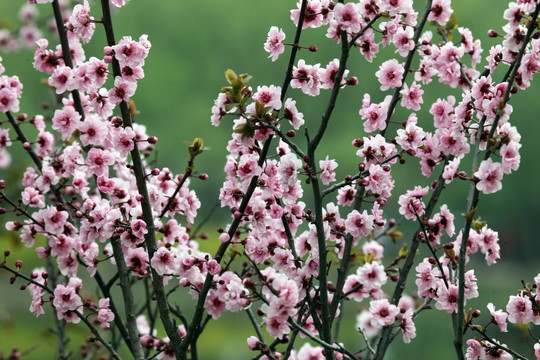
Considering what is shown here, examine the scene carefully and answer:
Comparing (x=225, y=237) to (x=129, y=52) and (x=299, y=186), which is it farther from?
(x=129, y=52)

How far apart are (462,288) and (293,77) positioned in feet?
2.15

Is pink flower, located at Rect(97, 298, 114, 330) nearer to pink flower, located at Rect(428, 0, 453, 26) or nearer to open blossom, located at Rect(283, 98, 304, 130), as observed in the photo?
open blossom, located at Rect(283, 98, 304, 130)

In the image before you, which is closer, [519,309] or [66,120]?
[519,309]

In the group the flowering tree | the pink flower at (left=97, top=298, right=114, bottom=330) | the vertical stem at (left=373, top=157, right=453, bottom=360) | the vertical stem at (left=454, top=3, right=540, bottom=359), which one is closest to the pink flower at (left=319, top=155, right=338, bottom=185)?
the flowering tree

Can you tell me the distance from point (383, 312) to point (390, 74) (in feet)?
2.23

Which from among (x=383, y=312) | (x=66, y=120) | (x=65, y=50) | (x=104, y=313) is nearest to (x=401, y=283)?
(x=383, y=312)

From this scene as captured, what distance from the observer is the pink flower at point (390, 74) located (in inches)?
72.4

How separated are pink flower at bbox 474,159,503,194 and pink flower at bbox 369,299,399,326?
356 millimetres

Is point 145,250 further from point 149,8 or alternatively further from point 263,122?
point 149,8

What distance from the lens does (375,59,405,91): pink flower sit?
6.04 feet

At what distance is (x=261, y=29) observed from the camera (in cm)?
2409

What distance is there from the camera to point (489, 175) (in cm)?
149

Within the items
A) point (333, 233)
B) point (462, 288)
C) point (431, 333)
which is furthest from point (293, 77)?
point (431, 333)

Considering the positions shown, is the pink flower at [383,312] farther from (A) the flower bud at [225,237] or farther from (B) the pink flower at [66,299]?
(B) the pink flower at [66,299]
